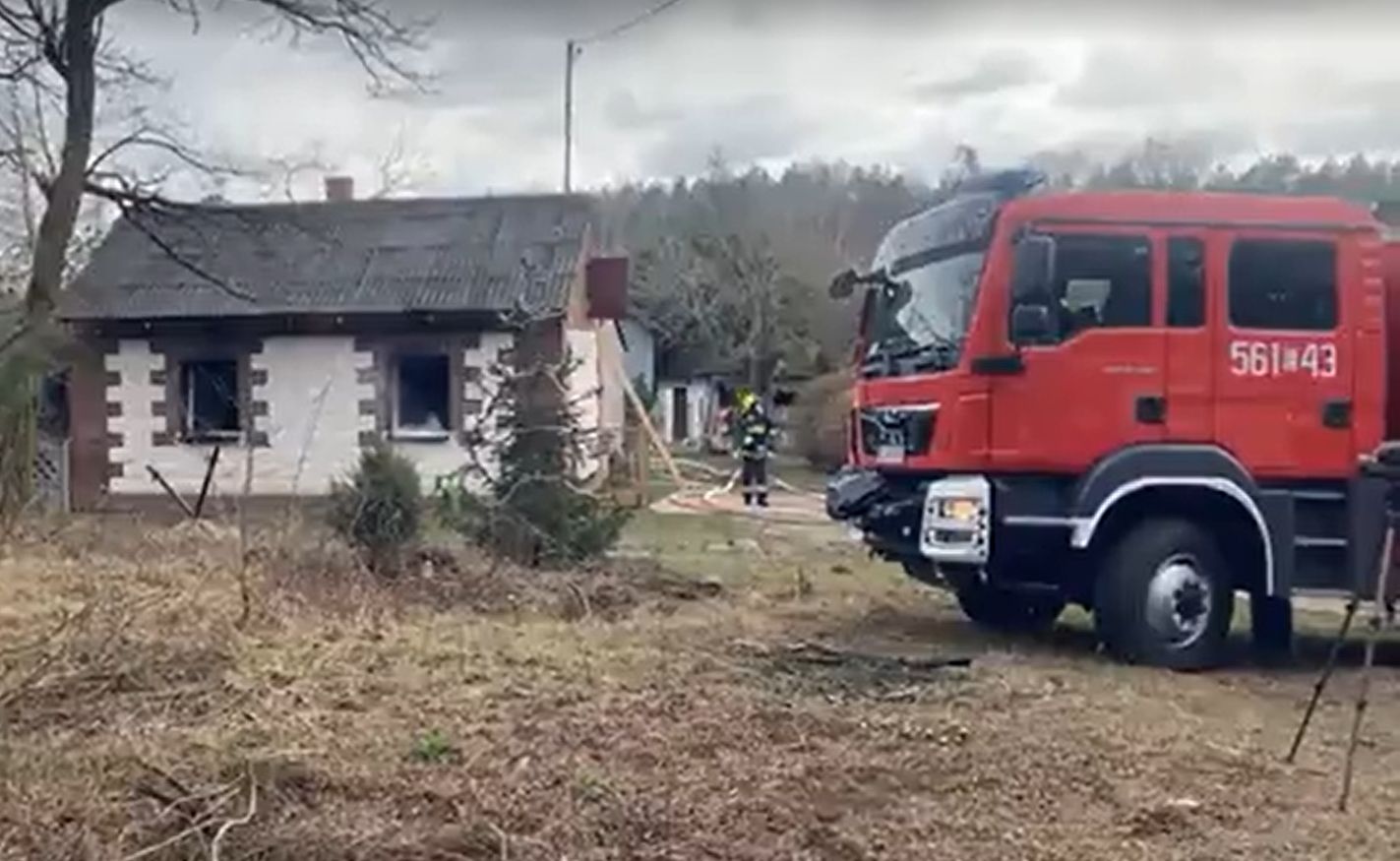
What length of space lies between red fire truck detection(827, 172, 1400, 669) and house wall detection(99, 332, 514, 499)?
13.6 meters

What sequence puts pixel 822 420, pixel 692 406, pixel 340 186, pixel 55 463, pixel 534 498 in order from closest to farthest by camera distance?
pixel 534 498, pixel 55 463, pixel 340 186, pixel 822 420, pixel 692 406

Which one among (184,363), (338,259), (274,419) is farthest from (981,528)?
(184,363)

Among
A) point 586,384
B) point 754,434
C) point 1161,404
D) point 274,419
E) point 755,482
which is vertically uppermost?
point 586,384

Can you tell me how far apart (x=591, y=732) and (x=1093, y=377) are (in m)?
4.04

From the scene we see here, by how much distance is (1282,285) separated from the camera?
29.3 ft

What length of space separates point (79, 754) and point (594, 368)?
18807mm

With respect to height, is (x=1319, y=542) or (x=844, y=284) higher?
→ (x=844, y=284)

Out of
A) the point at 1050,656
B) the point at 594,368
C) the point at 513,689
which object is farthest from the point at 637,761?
the point at 594,368

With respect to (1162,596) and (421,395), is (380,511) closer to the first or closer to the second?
(1162,596)

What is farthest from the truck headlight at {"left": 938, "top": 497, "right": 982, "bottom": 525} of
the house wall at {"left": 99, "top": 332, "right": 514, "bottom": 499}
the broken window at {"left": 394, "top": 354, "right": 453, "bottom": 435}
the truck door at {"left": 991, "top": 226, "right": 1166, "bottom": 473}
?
the broken window at {"left": 394, "top": 354, "right": 453, "bottom": 435}

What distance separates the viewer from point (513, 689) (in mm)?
7223

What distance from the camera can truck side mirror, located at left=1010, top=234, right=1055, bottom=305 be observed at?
870 centimetres

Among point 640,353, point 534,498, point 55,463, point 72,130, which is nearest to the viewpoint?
point 534,498

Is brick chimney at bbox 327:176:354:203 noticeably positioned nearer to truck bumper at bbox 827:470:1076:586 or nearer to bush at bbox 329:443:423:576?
bush at bbox 329:443:423:576
